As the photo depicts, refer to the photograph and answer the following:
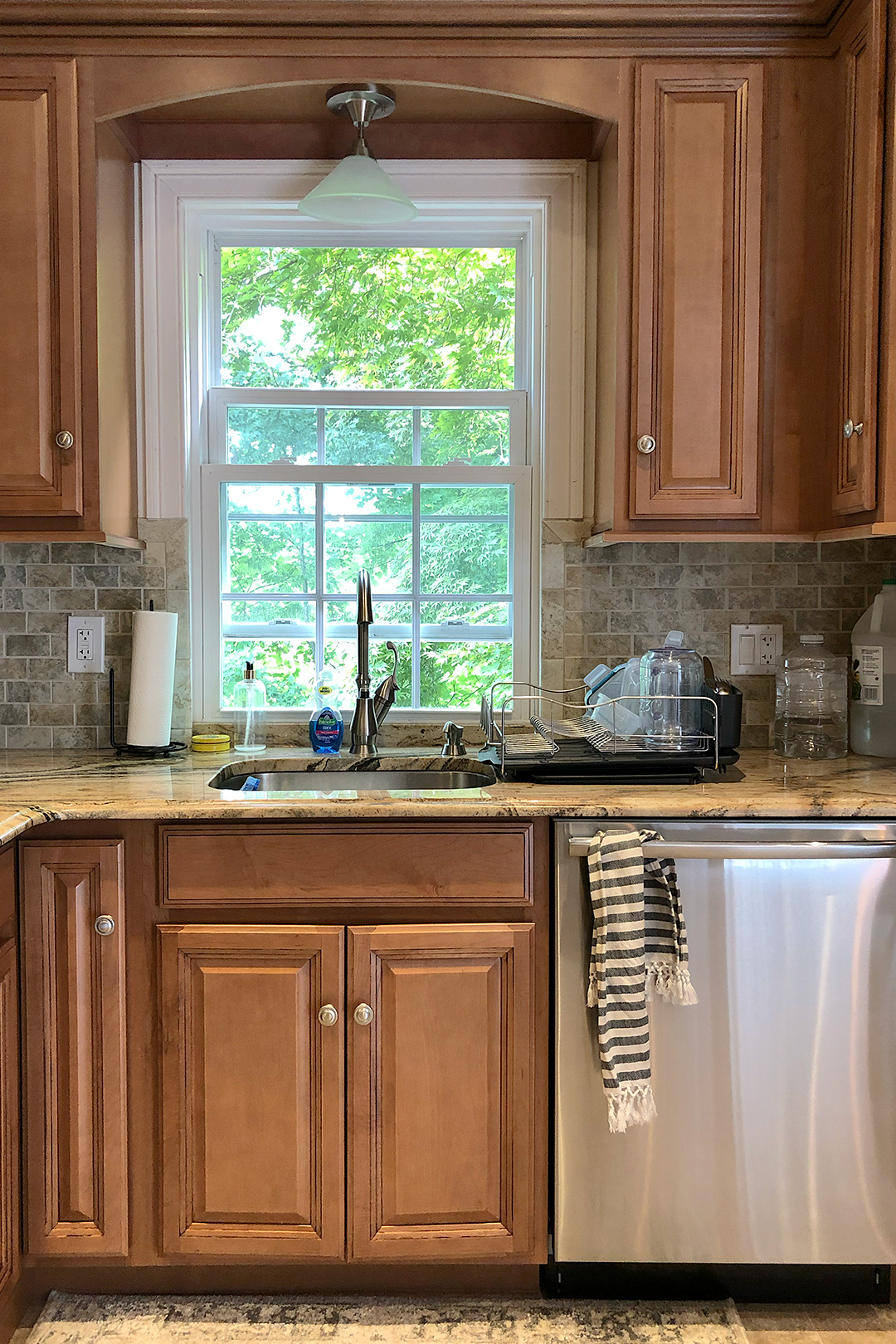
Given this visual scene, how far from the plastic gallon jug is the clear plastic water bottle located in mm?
38

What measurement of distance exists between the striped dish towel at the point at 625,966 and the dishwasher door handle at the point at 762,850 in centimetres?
2

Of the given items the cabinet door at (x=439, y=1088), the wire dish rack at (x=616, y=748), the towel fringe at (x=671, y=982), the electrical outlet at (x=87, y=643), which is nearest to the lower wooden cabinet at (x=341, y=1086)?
the cabinet door at (x=439, y=1088)

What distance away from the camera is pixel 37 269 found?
6.85 feet

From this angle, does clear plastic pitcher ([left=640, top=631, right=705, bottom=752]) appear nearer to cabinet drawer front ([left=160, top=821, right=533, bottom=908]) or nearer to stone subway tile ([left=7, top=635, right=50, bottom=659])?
cabinet drawer front ([left=160, top=821, right=533, bottom=908])

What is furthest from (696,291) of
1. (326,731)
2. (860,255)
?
(326,731)

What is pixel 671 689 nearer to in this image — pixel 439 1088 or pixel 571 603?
pixel 571 603

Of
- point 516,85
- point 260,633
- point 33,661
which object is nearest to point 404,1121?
point 260,633

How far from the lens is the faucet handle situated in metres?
2.30

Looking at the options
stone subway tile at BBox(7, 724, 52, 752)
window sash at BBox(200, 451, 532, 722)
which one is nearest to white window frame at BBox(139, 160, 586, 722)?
window sash at BBox(200, 451, 532, 722)

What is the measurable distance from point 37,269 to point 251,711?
3.44ft

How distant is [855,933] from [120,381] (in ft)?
6.31

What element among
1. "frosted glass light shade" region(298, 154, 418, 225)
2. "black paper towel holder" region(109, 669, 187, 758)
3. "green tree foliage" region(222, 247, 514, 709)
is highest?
"frosted glass light shade" region(298, 154, 418, 225)

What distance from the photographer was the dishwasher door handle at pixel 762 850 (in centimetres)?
178

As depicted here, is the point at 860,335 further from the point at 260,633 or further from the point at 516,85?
the point at 260,633
